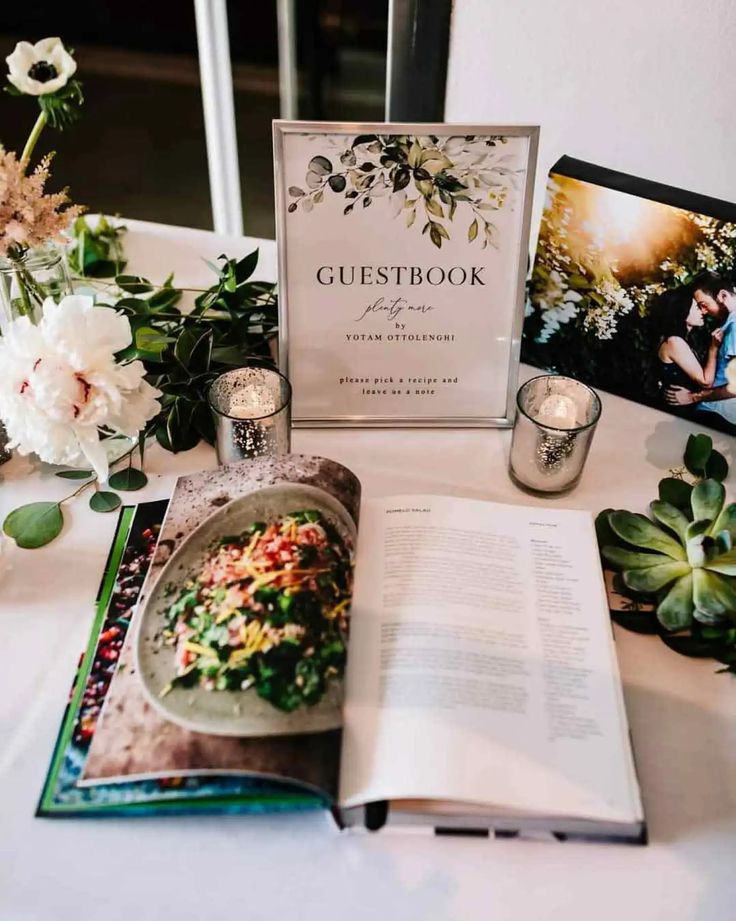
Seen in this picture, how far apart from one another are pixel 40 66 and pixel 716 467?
707 mm

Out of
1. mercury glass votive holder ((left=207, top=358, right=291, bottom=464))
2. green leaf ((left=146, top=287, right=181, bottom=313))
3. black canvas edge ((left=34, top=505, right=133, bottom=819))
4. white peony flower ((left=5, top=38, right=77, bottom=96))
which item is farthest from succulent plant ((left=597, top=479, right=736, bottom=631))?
white peony flower ((left=5, top=38, right=77, bottom=96))

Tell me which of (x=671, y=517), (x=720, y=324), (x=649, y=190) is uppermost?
(x=649, y=190)

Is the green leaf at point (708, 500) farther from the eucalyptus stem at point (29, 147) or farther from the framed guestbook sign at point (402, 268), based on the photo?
the eucalyptus stem at point (29, 147)

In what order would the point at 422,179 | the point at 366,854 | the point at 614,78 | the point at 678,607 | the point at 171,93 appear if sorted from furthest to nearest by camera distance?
the point at 171,93
the point at 614,78
the point at 422,179
the point at 678,607
the point at 366,854

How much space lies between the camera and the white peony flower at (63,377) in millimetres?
665

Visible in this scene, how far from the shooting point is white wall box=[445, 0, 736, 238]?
0.87 meters

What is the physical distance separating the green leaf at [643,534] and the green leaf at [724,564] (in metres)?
0.02

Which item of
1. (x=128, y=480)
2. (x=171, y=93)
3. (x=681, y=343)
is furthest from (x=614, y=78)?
(x=171, y=93)

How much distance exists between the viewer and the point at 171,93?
2.88 meters

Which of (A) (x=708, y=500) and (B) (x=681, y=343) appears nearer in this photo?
(A) (x=708, y=500)

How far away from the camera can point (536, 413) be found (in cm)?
A: 80

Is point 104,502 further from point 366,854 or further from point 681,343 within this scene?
point 681,343

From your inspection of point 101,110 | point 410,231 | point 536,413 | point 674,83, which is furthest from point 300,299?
point 101,110

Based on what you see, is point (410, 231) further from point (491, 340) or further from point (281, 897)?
point (281, 897)
